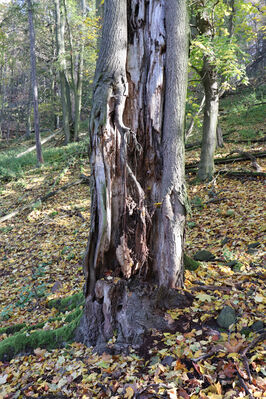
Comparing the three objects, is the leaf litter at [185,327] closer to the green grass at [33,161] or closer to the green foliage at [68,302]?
the green foliage at [68,302]

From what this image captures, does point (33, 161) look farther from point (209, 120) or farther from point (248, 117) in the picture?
point (248, 117)

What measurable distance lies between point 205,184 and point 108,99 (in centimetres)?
562

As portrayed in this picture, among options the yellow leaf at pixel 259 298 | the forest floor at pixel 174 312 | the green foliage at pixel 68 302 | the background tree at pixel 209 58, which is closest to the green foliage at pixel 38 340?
the forest floor at pixel 174 312

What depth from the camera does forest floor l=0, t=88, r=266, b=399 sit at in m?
2.41

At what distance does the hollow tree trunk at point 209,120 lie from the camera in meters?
7.41

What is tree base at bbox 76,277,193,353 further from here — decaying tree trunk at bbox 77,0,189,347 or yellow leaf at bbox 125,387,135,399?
yellow leaf at bbox 125,387,135,399

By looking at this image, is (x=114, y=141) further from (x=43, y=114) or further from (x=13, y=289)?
(x=43, y=114)

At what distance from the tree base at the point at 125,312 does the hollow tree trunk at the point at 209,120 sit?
5.45m

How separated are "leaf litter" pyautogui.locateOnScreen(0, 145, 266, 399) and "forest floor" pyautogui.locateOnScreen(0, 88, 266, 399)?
0.01 meters

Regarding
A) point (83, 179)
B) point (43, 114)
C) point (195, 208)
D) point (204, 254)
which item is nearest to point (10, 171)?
point (83, 179)

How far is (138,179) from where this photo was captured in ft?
10.7

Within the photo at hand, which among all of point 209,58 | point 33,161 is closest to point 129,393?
point 209,58

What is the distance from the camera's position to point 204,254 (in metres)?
4.39

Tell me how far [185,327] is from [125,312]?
0.68 m
